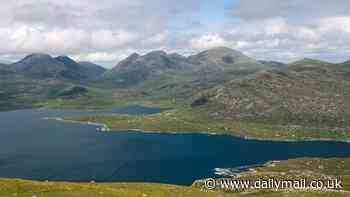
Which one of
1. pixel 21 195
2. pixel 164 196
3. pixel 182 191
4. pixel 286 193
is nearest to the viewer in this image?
pixel 21 195

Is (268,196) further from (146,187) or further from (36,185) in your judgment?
(36,185)

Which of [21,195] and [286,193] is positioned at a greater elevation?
[21,195]

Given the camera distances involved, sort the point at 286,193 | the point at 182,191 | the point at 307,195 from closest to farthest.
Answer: the point at 182,191 → the point at 307,195 → the point at 286,193

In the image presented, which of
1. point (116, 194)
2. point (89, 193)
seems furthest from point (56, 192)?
point (116, 194)

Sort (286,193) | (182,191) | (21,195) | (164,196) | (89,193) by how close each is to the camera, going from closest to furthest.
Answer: (21,195) → (89,193) → (164,196) → (182,191) → (286,193)

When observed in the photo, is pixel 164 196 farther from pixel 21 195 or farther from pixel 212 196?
pixel 21 195

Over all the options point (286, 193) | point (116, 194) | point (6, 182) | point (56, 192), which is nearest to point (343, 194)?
point (286, 193)

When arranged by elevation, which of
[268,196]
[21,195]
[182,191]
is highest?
[21,195]

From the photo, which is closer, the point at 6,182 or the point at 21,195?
the point at 21,195

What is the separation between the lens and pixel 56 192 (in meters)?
76.1

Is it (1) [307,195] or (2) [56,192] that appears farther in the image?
(1) [307,195]

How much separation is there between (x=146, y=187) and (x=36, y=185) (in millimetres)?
29687

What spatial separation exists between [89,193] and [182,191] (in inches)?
1097

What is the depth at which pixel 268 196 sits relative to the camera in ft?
392
